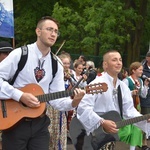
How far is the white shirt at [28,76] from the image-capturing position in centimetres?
384

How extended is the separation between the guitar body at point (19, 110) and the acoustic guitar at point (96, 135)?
117 cm

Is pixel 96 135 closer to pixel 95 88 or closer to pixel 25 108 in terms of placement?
pixel 95 88

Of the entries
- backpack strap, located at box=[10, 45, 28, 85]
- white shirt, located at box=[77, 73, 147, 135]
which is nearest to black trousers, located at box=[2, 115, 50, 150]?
backpack strap, located at box=[10, 45, 28, 85]

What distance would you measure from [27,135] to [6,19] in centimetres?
437

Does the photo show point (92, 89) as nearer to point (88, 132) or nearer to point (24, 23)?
point (88, 132)

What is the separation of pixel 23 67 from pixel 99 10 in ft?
47.0

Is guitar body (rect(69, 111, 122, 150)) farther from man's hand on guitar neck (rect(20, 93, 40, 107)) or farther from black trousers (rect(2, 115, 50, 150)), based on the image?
man's hand on guitar neck (rect(20, 93, 40, 107))

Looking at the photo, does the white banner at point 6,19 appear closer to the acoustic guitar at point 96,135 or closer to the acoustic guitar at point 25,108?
the acoustic guitar at point 96,135

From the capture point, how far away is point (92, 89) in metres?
4.14

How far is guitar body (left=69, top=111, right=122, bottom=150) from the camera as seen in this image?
4.81 m

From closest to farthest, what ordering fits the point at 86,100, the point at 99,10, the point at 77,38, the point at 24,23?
the point at 86,100
the point at 99,10
the point at 24,23
the point at 77,38

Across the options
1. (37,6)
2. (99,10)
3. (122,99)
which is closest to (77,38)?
(37,6)

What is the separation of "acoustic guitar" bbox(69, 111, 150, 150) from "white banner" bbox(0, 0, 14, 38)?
3.33 metres

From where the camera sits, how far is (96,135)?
489 cm
